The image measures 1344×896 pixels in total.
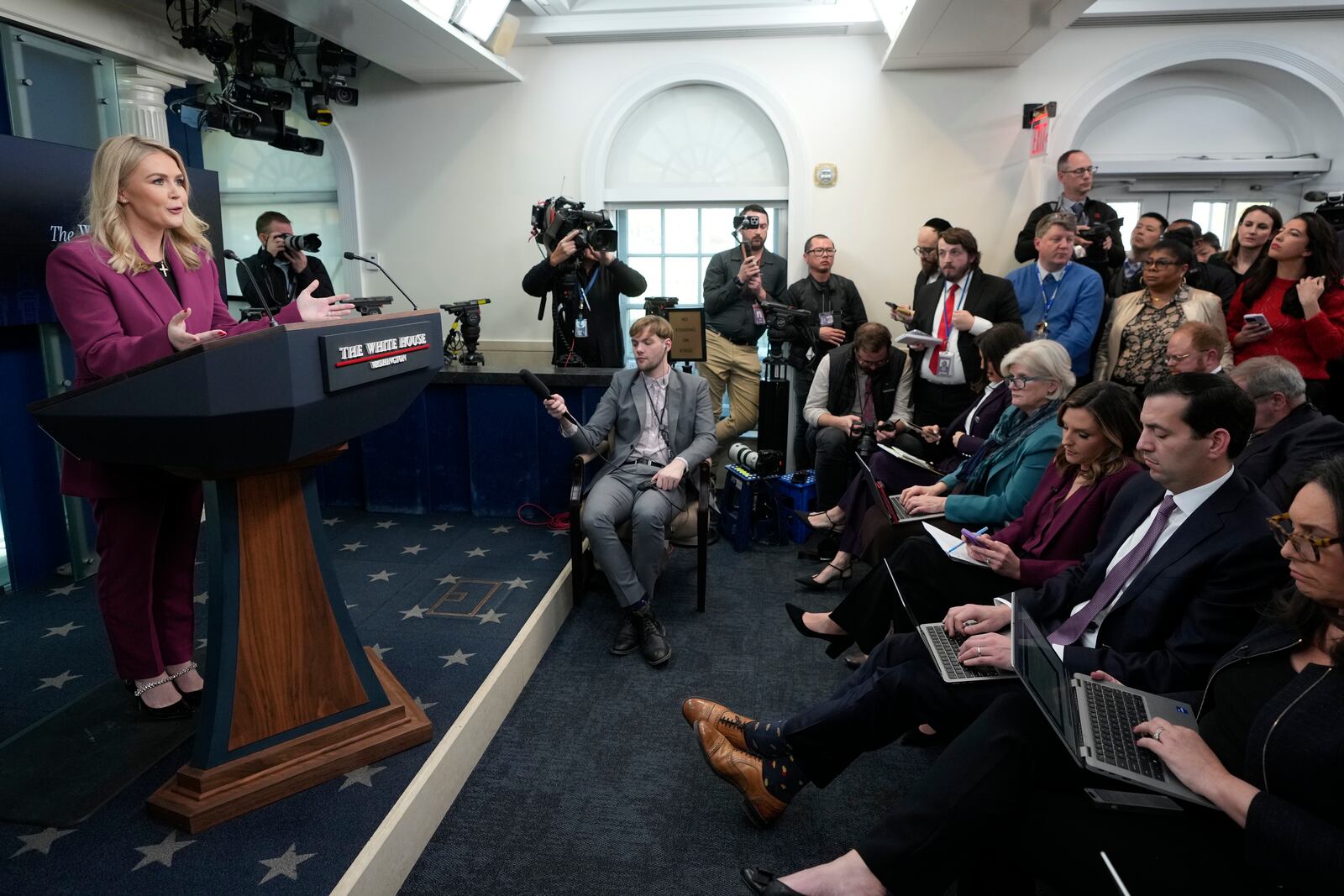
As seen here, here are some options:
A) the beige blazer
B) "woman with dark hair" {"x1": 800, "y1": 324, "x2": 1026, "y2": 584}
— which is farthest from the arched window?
"woman with dark hair" {"x1": 800, "y1": 324, "x2": 1026, "y2": 584}

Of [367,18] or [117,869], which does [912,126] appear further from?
[117,869]

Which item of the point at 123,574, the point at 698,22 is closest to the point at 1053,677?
the point at 123,574

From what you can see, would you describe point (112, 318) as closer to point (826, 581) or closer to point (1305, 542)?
point (1305, 542)

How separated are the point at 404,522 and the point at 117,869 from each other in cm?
257

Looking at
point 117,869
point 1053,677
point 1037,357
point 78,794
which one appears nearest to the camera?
point 1053,677

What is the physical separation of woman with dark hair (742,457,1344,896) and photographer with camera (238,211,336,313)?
4083mm

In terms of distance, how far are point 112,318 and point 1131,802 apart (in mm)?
2345

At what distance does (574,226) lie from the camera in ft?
14.3

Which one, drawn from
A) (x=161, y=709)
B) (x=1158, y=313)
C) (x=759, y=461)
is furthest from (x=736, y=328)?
(x=161, y=709)

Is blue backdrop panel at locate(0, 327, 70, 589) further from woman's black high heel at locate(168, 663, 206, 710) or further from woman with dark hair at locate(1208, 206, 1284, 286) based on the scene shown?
woman with dark hair at locate(1208, 206, 1284, 286)

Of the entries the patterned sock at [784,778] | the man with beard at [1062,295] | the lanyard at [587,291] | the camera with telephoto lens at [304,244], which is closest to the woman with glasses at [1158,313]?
the man with beard at [1062,295]

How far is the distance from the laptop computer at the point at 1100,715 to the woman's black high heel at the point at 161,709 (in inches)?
85.6

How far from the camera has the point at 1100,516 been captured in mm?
2236

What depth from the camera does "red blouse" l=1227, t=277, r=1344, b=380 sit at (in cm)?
320
